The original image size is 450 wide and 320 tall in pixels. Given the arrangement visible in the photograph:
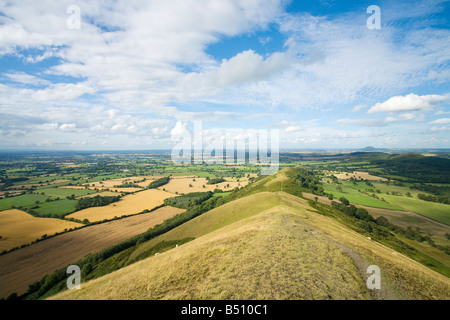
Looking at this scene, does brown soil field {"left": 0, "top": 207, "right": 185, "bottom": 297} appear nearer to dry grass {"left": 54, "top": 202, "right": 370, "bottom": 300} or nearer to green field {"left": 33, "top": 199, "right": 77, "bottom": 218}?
green field {"left": 33, "top": 199, "right": 77, "bottom": 218}

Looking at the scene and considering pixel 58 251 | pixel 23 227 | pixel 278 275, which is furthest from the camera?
pixel 23 227

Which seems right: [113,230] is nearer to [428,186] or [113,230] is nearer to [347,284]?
[347,284]

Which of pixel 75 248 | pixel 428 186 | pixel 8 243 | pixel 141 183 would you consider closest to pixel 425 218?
pixel 428 186

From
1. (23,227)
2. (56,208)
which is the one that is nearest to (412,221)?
(23,227)

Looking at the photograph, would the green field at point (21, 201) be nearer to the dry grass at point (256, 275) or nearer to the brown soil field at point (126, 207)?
the brown soil field at point (126, 207)

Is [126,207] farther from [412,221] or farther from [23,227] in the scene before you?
[412,221]

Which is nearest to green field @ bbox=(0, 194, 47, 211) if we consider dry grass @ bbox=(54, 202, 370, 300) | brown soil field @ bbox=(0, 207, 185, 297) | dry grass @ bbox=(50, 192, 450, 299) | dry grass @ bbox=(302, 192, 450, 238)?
brown soil field @ bbox=(0, 207, 185, 297)
